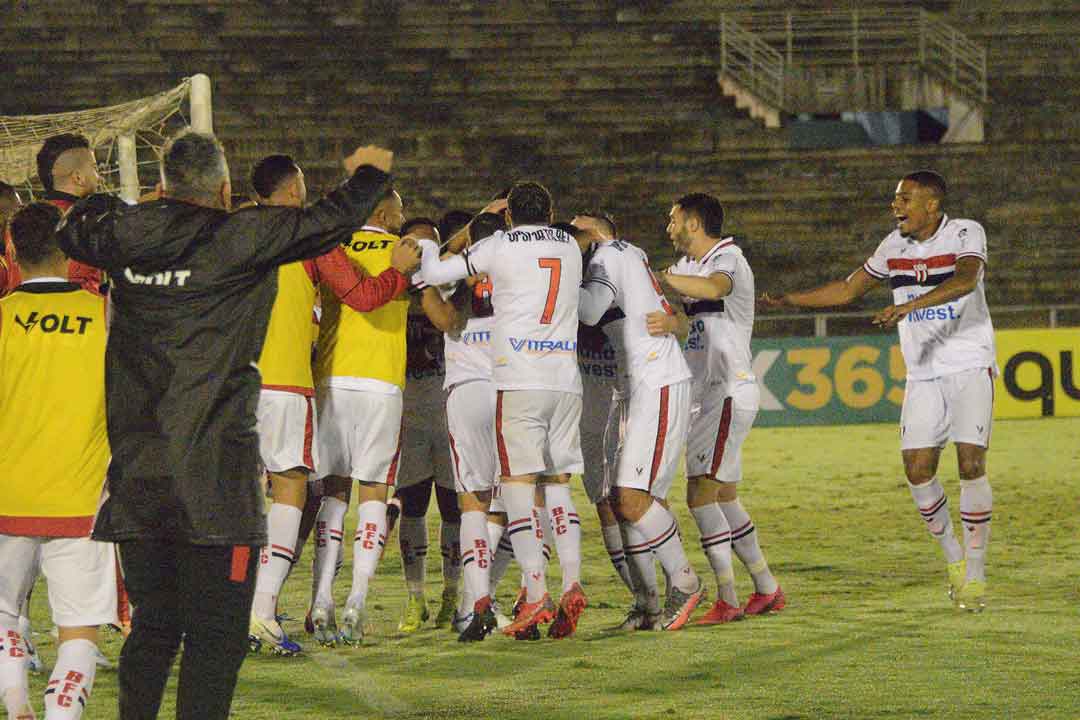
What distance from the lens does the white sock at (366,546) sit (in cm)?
784

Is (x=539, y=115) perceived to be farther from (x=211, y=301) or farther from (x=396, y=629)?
(x=211, y=301)

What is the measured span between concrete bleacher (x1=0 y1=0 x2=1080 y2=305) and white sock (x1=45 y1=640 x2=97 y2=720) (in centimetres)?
1966

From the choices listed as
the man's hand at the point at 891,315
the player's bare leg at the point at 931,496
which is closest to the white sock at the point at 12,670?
the man's hand at the point at 891,315

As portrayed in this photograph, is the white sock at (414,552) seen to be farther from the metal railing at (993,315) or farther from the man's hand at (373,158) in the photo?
the metal railing at (993,315)


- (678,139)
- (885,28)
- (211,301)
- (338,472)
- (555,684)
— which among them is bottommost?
(555,684)

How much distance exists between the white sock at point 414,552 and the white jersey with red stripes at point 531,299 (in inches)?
49.5

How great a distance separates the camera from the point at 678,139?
87.9 ft

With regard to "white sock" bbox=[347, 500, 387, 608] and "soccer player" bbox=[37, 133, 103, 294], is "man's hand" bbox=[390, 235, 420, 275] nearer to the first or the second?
"soccer player" bbox=[37, 133, 103, 294]

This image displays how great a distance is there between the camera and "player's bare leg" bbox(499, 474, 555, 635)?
25.4 ft

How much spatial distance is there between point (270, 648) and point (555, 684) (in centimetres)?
152

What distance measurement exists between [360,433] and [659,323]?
1477mm

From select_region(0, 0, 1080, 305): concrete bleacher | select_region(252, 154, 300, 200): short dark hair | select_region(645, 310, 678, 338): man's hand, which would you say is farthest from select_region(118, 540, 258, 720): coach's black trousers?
select_region(0, 0, 1080, 305): concrete bleacher

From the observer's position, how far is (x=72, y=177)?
277 inches

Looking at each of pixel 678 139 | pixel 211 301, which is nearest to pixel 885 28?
pixel 678 139
